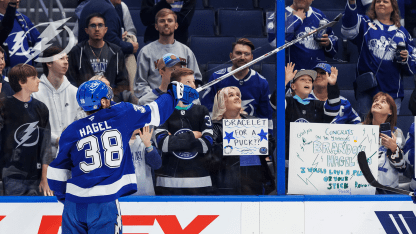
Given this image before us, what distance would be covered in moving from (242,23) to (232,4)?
0.15 m

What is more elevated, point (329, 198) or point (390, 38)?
point (390, 38)

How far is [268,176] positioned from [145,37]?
1244 millimetres

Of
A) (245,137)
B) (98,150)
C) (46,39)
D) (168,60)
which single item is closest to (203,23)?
(168,60)

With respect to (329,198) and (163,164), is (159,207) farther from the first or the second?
(329,198)

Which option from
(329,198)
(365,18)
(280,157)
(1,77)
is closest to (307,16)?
(365,18)

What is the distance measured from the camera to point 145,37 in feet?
10.6

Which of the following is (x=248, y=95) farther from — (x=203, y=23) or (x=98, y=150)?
(x=98, y=150)

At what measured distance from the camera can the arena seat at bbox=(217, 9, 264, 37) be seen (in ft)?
10.5

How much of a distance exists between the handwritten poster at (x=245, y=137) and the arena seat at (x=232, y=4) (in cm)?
76

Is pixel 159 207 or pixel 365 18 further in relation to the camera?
pixel 365 18

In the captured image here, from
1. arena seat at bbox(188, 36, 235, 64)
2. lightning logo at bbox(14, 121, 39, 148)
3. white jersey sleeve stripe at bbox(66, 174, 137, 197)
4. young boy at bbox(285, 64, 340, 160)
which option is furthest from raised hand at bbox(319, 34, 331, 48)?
lightning logo at bbox(14, 121, 39, 148)

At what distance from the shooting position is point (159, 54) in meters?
3.23

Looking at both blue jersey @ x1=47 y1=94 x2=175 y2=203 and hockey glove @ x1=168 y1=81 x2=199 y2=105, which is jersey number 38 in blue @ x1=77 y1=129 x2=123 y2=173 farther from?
hockey glove @ x1=168 y1=81 x2=199 y2=105

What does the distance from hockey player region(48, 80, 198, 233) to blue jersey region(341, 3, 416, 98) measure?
1.65 meters
